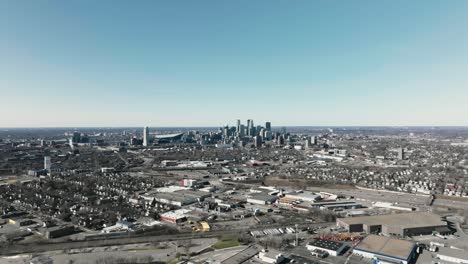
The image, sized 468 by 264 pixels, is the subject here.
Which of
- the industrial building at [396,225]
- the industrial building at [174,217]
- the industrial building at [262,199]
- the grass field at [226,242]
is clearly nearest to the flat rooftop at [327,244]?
the industrial building at [396,225]

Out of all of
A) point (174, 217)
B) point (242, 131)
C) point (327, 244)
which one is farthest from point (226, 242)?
point (242, 131)

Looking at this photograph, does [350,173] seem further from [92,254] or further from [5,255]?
[5,255]

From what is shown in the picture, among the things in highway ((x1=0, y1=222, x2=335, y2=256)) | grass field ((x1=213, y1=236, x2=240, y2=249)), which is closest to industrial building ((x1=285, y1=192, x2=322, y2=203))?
highway ((x1=0, y1=222, x2=335, y2=256))

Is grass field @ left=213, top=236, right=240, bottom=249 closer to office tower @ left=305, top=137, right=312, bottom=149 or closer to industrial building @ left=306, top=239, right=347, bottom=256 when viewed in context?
industrial building @ left=306, top=239, right=347, bottom=256

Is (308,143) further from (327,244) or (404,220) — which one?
(327,244)

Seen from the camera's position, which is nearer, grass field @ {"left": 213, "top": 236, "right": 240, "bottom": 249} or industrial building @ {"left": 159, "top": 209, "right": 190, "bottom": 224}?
grass field @ {"left": 213, "top": 236, "right": 240, "bottom": 249}
